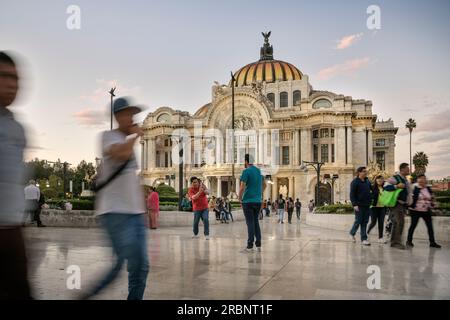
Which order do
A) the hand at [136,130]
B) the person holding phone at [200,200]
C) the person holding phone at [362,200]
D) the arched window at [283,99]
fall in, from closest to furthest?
the hand at [136,130], the person holding phone at [362,200], the person holding phone at [200,200], the arched window at [283,99]

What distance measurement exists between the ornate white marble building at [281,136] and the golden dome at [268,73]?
174 millimetres

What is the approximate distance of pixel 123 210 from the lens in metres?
3.48

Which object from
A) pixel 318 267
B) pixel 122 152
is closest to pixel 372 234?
pixel 318 267

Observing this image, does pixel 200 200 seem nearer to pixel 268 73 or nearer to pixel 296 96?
pixel 296 96

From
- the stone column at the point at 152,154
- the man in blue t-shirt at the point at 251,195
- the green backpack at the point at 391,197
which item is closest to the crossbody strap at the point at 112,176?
the man in blue t-shirt at the point at 251,195

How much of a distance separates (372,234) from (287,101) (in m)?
51.0

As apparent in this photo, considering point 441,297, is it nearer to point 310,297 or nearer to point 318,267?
point 310,297

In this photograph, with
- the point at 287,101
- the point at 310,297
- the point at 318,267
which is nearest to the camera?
the point at 310,297

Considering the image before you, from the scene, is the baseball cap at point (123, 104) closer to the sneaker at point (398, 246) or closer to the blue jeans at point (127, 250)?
the blue jeans at point (127, 250)

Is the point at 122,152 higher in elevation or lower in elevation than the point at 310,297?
higher

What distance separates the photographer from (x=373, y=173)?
40562 mm

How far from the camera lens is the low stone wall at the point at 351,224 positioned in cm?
1074

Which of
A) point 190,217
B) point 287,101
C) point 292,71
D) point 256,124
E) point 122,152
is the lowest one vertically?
point 190,217

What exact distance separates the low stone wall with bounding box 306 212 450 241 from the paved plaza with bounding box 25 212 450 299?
6.20 ft
